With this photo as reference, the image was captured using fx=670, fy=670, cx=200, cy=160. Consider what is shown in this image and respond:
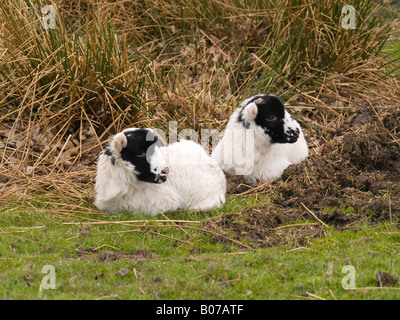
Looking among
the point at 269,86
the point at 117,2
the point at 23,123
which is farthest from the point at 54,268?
the point at 117,2

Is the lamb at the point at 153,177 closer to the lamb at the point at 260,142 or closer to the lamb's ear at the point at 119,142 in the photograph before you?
the lamb's ear at the point at 119,142

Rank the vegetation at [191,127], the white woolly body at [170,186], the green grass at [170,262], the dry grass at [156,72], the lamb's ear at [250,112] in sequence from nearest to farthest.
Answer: the green grass at [170,262] → the vegetation at [191,127] → the white woolly body at [170,186] → the lamb's ear at [250,112] → the dry grass at [156,72]

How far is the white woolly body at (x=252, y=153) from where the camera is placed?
847 cm

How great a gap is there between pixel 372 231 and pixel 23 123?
504 centimetres

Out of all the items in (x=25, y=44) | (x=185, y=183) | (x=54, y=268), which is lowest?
(x=185, y=183)

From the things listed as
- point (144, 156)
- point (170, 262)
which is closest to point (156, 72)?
point (144, 156)

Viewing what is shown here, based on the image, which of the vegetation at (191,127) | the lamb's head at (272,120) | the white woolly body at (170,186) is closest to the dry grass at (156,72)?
the vegetation at (191,127)

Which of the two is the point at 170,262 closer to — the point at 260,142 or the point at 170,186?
the point at 170,186

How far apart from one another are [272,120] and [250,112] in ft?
0.99

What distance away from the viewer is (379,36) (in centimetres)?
1119

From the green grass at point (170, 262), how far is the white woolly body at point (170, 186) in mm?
171

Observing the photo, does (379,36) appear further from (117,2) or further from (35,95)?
(35,95)

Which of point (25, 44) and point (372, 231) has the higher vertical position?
point (25, 44)

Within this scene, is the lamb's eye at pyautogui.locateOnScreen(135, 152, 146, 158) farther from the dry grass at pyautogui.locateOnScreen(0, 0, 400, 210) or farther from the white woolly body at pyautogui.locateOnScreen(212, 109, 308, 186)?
the white woolly body at pyautogui.locateOnScreen(212, 109, 308, 186)
